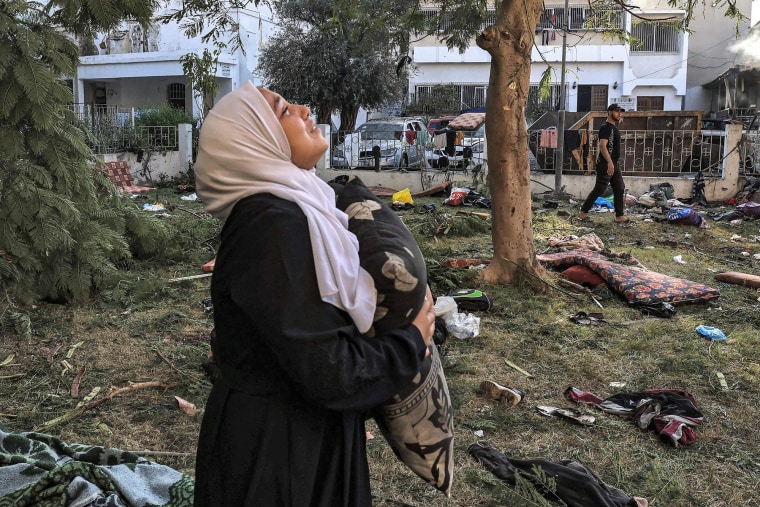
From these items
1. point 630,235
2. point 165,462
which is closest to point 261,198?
point 165,462

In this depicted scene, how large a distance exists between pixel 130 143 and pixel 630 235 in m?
11.5

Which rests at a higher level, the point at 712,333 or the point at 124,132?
the point at 124,132

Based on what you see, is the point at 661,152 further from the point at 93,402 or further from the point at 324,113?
the point at 93,402

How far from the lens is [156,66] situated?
23.9 meters

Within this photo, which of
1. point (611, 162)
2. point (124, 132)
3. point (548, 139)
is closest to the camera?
point (611, 162)

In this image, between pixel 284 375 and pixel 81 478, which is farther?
pixel 81 478

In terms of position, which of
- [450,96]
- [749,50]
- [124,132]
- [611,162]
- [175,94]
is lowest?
[611,162]

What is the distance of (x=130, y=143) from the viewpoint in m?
16.2

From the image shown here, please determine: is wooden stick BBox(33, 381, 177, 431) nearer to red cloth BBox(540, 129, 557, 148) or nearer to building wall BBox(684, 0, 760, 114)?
red cloth BBox(540, 129, 557, 148)

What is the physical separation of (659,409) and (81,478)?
298 cm

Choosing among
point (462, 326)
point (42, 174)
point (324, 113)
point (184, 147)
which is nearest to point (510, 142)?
point (462, 326)

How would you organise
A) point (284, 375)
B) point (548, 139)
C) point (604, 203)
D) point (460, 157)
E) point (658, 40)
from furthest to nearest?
point (658, 40) → point (460, 157) → point (548, 139) → point (604, 203) → point (284, 375)

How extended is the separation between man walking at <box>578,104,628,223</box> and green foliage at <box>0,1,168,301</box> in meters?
7.31

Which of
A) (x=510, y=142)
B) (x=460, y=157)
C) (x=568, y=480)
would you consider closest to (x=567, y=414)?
(x=568, y=480)
